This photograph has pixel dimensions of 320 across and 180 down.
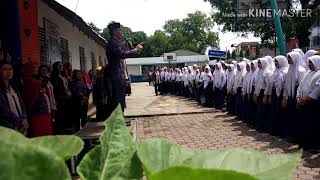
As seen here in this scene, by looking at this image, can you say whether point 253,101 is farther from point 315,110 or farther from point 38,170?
point 38,170

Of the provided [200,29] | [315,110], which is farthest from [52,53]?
[200,29]

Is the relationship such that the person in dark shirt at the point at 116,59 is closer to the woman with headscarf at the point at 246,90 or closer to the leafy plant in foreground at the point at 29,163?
the woman with headscarf at the point at 246,90

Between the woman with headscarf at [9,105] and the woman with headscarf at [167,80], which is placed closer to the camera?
the woman with headscarf at [9,105]

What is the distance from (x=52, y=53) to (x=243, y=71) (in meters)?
4.53

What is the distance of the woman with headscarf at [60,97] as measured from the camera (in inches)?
286

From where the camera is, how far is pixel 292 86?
746 centimetres

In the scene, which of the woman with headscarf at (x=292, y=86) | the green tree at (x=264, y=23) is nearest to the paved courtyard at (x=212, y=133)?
the woman with headscarf at (x=292, y=86)

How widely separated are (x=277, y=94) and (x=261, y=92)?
1.11m

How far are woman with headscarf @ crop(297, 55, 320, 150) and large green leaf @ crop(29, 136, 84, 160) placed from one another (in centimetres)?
619

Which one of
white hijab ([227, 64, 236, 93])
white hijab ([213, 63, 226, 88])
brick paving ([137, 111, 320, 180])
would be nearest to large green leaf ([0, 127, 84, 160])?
brick paving ([137, 111, 320, 180])

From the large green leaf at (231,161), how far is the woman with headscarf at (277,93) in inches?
297

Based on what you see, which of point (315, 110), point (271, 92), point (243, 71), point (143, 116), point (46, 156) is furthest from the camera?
point (143, 116)

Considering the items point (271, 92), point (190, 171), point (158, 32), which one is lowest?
point (271, 92)

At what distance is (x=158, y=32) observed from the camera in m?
76.2
